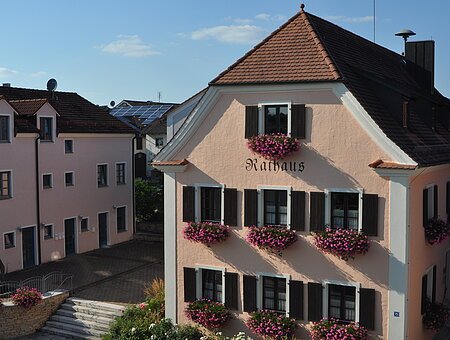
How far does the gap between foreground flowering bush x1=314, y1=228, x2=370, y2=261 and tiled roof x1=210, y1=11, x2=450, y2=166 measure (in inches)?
110

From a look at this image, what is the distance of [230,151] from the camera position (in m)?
19.1

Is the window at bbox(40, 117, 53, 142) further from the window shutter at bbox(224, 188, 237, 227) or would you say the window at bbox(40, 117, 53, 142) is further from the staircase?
the window shutter at bbox(224, 188, 237, 227)

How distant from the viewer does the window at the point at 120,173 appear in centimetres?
3575

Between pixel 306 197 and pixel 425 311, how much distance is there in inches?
213

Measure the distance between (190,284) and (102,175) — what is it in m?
16.6

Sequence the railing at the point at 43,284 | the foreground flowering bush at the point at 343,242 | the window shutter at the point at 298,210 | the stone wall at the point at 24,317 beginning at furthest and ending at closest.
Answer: the railing at the point at 43,284 → the stone wall at the point at 24,317 → the window shutter at the point at 298,210 → the foreground flowering bush at the point at 343,242

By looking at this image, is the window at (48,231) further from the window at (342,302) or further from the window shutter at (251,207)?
the window at (342,302)

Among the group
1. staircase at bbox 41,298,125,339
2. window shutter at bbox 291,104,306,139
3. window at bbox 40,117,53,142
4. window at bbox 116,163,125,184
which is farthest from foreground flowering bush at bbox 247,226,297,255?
window at bbox 116,163,125,184

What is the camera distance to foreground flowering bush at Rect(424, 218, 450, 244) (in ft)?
60.0

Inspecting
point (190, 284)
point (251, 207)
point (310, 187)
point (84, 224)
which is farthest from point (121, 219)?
point (310, 187)

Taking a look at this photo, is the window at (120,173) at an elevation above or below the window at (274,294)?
above

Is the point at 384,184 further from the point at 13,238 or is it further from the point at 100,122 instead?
the point at 100,122

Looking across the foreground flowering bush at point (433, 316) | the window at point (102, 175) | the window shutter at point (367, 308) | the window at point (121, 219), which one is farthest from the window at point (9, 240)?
the foreground flowering bush at point (433, 316)

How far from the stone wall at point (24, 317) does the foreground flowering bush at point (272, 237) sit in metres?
9.95
